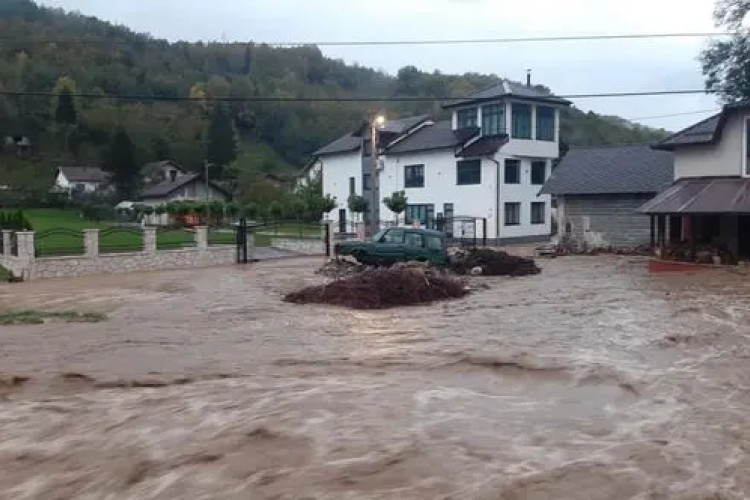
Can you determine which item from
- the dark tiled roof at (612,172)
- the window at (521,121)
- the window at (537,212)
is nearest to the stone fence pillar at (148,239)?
the dark tiled roof at (612,172)

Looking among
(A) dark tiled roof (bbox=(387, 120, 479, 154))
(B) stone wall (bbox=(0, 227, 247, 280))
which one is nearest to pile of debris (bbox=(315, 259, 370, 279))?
(B) stone wall (bbox=(0, 227, 247, 280))

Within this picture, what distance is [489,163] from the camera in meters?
44.5

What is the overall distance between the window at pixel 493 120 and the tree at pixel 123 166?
42212mm

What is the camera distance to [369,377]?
1052 cm

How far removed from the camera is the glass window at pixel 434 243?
2517 centimetres

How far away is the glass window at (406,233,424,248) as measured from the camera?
2494cm

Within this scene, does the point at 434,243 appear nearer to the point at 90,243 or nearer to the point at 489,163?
A: the point at 90,243

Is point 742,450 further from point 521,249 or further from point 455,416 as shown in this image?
point 521,249

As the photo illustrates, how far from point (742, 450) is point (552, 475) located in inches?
80.7

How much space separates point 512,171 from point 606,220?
36.8 ft

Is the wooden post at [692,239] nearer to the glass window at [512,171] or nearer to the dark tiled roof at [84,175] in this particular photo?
the glass window at [512,171]

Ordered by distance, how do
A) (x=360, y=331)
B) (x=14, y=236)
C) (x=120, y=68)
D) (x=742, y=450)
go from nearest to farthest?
(x=742, y=450), (x=360, y=331), (x=14, y=236), (x=120, y=68)

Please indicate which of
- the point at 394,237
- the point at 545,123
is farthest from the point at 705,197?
the point at 545,123

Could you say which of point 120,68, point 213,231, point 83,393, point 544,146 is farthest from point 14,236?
point 120,68
